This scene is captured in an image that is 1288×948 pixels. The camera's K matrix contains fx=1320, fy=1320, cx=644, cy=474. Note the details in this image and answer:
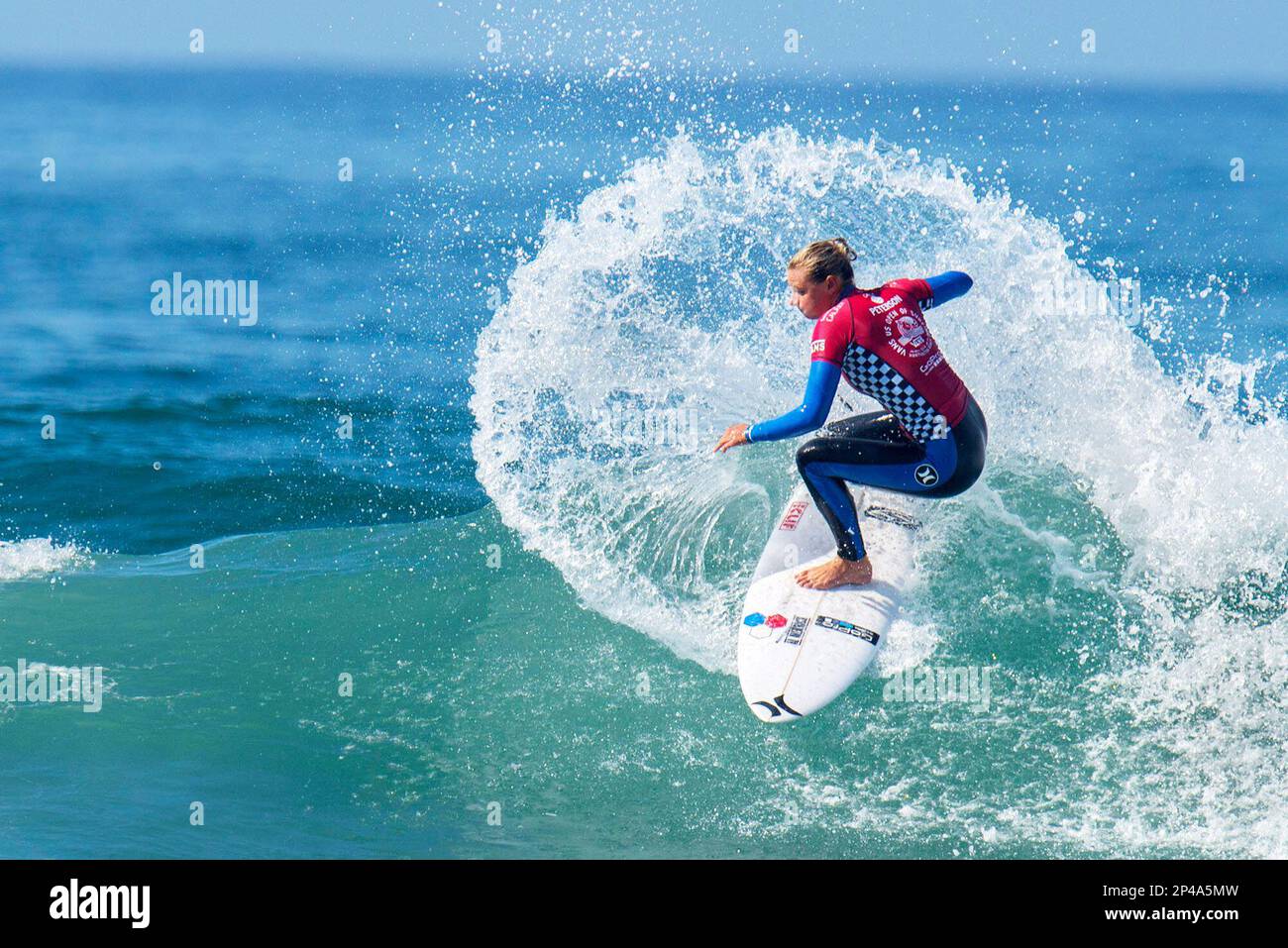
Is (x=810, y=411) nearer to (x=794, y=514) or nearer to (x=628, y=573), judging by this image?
(x=794, y=514)

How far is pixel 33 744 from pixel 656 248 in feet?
20.1

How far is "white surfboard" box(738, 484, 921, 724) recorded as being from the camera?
27.4ft

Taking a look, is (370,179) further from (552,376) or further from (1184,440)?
(1184,440)

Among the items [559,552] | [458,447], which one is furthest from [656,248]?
[458,447]

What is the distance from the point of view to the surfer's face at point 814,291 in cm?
796

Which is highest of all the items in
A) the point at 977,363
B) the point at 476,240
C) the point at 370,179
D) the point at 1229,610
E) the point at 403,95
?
the point at 403,95

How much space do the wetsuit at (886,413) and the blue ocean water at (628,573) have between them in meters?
1.06

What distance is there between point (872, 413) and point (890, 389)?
56cm

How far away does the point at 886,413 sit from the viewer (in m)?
8.61

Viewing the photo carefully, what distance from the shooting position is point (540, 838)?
26.0 ft

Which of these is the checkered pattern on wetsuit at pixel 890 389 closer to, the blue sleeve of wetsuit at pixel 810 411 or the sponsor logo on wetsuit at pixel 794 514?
the blue sleeve of wetsuit at pixel 810 411

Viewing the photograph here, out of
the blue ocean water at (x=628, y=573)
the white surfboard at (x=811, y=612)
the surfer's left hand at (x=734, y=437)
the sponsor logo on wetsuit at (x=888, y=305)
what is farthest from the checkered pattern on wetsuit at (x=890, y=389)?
the blue ocean water at (x=628, y=573)

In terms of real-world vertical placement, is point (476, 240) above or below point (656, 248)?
above

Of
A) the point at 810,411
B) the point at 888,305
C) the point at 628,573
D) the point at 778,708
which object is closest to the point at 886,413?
Answer: the point at 888,305
